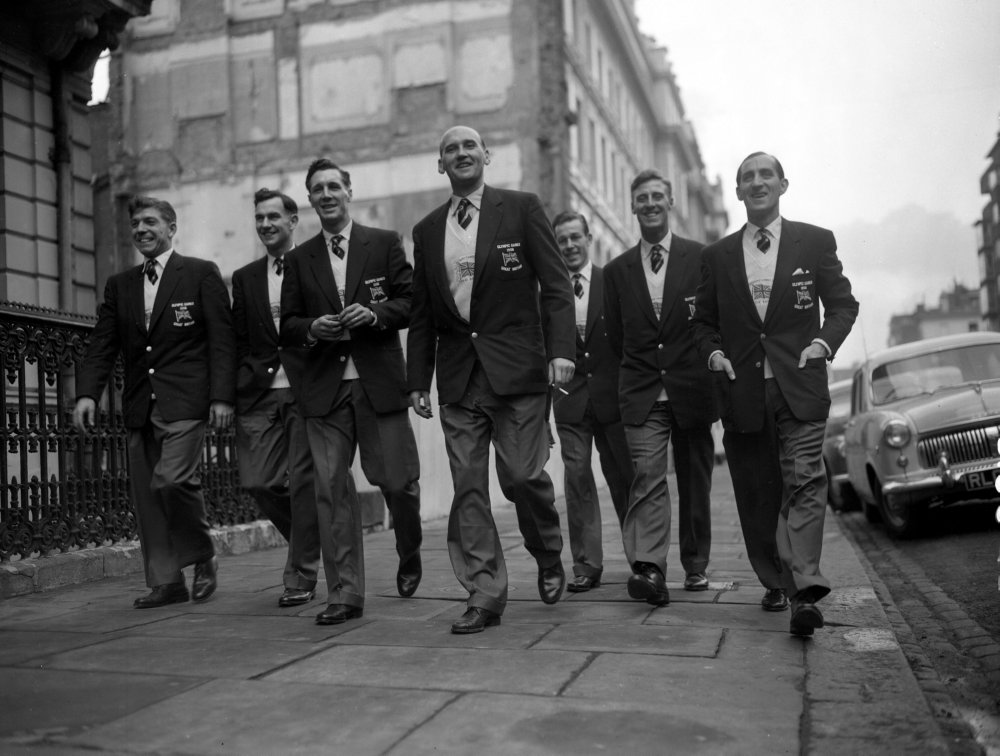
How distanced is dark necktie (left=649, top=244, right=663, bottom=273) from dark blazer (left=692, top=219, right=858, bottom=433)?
0.89 m

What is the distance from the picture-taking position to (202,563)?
20.0 ft

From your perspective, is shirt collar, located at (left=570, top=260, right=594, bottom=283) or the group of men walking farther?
shirt collar, located at (left=570, top=260, right=594, bottom=283)

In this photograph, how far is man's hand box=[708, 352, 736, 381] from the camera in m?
5.02

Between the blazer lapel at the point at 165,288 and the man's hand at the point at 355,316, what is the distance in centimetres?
128

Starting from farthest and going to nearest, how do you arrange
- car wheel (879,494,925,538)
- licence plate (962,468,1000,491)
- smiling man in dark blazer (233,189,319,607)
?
car wheel (879,494,925,538) → licence plate (962,468,1000,491) → smiling man in dark blazer (233,189,319,607)

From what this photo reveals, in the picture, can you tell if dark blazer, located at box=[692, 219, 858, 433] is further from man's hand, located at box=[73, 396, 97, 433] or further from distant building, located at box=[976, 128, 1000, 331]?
distant building, located at box=[976, 128, 1000, 331]

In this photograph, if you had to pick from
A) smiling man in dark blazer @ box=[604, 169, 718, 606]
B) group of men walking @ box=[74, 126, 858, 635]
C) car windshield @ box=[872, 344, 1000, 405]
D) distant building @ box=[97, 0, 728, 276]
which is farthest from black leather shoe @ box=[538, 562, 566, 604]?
distant building @ box=[97, 0, 728, 276]

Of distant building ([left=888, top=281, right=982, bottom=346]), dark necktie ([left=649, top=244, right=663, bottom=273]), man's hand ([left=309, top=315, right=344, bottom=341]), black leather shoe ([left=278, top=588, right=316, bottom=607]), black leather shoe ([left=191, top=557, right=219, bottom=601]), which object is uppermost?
distant building ([left=888, top=281, right=982, bottom=346])

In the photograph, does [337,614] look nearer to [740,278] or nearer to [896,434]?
[740,278]

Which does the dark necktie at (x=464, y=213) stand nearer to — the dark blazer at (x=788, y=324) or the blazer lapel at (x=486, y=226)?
the blazer lapel at (x=486, y=226)

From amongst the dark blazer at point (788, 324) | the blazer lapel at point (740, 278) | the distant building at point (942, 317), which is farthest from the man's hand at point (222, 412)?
the distant building at point (942, 317)

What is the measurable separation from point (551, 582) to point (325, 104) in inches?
803

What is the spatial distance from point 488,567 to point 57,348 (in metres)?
3.61

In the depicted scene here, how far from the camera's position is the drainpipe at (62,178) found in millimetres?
13273
